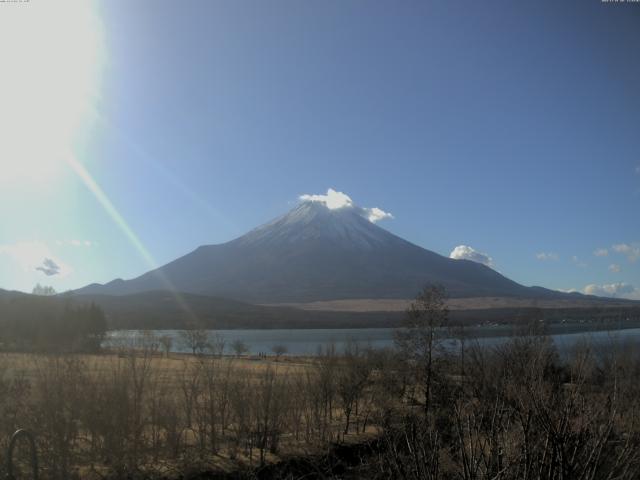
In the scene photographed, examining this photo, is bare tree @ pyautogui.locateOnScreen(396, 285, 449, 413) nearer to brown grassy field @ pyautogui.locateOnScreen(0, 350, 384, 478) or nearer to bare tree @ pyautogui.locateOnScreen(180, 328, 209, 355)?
brown grassy field @ pyautogui.locateOnScreen(0, 350, 384, 478)

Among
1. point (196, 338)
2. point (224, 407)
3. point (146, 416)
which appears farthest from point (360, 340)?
point (146, 416)

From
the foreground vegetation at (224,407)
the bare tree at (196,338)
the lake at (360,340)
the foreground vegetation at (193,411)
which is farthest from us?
the bare tree at (196,338)

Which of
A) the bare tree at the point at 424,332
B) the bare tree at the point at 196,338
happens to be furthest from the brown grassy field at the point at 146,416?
the bare tree at the point at 196,338

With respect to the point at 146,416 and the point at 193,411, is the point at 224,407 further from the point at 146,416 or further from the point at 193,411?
the point at 146,416

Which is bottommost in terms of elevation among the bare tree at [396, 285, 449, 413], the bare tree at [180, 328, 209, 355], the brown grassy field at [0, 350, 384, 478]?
the bare tree at [180, 328, 209, 355]

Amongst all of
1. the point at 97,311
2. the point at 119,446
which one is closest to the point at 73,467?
the point at 119,446

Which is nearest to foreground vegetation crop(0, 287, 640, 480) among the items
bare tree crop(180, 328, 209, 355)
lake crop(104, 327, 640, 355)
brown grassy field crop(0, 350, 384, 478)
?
brown grassy field crop(0, 350, 384, 478)

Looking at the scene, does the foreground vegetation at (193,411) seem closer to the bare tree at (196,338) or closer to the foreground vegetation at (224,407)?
the foreground vegetation at (224,407)

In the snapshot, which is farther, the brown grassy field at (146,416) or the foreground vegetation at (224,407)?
the brown grassy field at (146,416)

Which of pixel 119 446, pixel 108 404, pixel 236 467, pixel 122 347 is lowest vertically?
pixel 236 467

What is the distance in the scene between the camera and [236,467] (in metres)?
16.9

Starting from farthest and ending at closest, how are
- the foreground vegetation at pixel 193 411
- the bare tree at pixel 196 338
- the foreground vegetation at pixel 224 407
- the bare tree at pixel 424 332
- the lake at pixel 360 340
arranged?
the bare tree at pixel 196 338 < the bare tree at pixel 424 332 < the lake at pixel 360 340 < the foreground vegetation at pixel 193 411 < the foreground vegetation at pixel 224 407

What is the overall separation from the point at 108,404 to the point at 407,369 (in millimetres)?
16822

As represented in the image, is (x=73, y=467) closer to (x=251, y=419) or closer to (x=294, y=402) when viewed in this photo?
(x=251, y=419)
